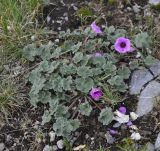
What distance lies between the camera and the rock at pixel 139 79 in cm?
333

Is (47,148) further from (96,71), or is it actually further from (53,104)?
(96,71)

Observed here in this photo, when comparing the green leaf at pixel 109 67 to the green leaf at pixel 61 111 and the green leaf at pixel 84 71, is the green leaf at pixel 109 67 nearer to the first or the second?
the green leaf at pixel 84 71

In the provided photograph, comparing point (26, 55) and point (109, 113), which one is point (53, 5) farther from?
point (109, 113)

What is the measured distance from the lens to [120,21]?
12.4 ft

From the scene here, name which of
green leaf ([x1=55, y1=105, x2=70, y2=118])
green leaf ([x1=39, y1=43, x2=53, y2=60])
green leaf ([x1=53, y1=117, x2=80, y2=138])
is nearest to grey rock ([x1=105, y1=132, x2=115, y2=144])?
green leaf ([x1=53, y1=117, x2=80, y2=138])

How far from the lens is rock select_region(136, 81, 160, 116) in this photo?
3215 mm

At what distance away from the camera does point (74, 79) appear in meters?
3.40

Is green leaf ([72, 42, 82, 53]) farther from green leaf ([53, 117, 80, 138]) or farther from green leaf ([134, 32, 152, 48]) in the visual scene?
green leaf ([53, 117, 80, 138])

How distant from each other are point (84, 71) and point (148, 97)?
0.48 meters

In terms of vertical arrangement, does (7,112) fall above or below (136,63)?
below

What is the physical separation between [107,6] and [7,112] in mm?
1260

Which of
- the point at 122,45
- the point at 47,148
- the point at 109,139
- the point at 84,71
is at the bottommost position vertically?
the point at 47,148

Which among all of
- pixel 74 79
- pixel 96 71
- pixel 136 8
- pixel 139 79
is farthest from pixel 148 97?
pixel 136 8

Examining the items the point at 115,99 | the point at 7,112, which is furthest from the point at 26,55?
the point at 115,99
